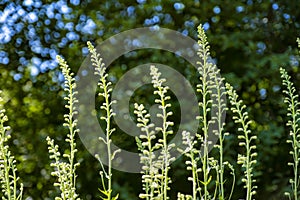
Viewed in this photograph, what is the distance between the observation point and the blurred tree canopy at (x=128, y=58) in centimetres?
444

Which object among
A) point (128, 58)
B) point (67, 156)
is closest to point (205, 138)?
point (67, 156)

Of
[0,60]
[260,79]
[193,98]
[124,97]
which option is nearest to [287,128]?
[260,79]

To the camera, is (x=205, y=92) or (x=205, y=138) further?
(x=205, y=92)

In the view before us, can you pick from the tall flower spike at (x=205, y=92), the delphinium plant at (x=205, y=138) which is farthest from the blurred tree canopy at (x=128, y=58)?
the tall flower spike at (x=205, y=92)

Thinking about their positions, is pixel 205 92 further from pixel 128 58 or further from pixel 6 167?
pixel 128 58

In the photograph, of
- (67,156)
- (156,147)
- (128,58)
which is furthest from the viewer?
(128,58)

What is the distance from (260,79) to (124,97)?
45.2 inches

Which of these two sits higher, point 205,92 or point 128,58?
point 128,58

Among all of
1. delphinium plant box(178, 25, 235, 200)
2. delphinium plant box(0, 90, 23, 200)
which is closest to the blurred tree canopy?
delphinium plant box(178, 25, 235, 200)

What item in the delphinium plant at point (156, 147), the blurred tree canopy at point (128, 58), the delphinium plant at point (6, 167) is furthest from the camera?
the blurred tree canopy at point (128, 58)

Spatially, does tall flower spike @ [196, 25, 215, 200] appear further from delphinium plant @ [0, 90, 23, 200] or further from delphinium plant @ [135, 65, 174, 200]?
delphinium plant @ [0, 90, 23, 200]

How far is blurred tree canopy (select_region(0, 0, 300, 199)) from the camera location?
4441 millimetres

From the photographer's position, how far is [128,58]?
15.1 feet

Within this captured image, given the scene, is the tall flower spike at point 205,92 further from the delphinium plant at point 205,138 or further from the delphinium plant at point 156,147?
the delphinium plant at point 156,147
